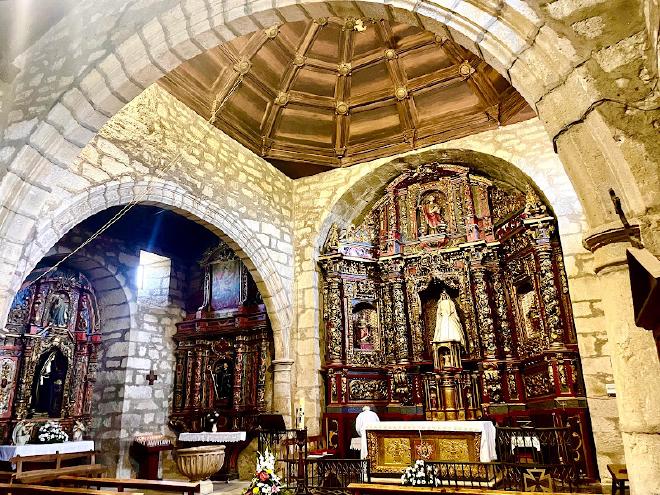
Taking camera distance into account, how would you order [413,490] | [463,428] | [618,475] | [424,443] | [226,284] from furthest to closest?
[226,284] < [424,443] < [463,428] < [618,475] < [413,490]

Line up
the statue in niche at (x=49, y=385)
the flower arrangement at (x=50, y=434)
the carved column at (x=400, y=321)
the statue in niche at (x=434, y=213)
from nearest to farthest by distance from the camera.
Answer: the flower arrangement at (x=50, y=434), the carved column at (x=400, y=321), the statue in niche at (x=49, y=385), the statue in niche at (x=434, y=213)

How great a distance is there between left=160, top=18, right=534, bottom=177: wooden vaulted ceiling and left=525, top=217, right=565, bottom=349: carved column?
1.79m

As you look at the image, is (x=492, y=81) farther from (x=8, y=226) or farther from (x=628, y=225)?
(x=8, y=226)

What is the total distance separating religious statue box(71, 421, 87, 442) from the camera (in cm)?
754

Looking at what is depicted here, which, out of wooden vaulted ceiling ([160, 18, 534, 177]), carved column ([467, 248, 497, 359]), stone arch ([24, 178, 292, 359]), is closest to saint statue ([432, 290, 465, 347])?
carved column ([467, 248, 497, 359])

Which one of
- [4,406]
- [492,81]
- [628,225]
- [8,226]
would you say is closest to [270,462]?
[8,226]

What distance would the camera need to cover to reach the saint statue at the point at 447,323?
7141mm

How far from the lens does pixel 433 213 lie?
8273 millimetres

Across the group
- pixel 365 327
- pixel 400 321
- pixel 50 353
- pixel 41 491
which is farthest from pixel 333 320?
pixel 50 353

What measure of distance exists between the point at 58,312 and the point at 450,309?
6.69m

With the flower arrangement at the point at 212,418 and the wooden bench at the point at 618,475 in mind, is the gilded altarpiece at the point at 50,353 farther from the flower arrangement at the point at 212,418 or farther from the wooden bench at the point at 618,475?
the wooden bench at the point at 618,475

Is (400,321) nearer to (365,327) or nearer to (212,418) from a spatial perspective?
(365,327)

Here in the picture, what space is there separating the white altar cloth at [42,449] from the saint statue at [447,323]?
5.58 meters

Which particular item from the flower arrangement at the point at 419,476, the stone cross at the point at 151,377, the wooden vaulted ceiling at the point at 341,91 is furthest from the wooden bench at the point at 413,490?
the stone cross at the point at 151,377
